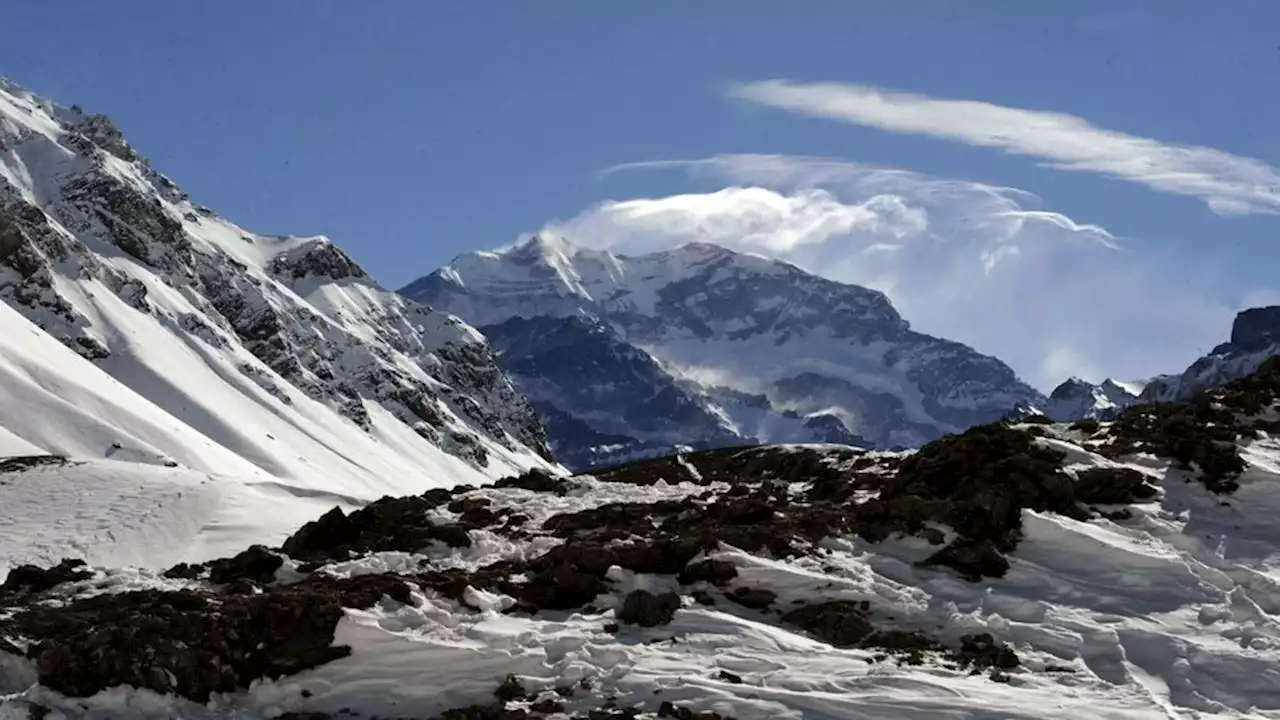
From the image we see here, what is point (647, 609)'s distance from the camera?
19547 mm

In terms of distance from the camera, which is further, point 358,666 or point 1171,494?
point 1171,494

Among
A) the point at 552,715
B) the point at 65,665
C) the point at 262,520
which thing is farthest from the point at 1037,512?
the point at 262,520

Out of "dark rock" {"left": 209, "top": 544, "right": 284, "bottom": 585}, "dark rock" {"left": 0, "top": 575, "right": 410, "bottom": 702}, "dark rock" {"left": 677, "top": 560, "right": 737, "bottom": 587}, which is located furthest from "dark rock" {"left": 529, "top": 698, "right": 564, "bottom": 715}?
"dark rock" {"left": 209, "top": 544, "right": 284, "bottom": 585}

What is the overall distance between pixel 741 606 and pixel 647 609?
188cm

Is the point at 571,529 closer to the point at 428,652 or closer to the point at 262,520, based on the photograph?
the point at 428,652

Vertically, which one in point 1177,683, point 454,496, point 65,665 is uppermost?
point 454,496

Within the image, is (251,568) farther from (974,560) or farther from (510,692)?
(974,560)

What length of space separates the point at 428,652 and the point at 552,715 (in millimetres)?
2504

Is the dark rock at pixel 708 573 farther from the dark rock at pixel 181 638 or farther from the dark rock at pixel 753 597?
the dark rock at pixel 181 638

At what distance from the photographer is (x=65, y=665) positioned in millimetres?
16250

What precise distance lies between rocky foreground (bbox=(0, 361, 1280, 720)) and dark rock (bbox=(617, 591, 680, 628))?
34 millimetres

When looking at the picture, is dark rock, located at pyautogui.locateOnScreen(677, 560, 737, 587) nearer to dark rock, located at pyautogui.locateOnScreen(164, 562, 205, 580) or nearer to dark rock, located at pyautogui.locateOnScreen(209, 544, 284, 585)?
dark rock, located at pyautogui.locateOnScreen(209, 544, 284, 585)

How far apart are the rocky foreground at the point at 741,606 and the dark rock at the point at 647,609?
34 mm

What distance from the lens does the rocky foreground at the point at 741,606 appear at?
661 inches
